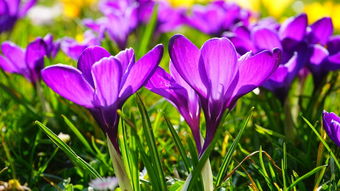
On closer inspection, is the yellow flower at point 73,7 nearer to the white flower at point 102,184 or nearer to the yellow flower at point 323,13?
the yellow flower at point 323,13

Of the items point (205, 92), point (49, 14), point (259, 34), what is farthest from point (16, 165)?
point (49, 14)

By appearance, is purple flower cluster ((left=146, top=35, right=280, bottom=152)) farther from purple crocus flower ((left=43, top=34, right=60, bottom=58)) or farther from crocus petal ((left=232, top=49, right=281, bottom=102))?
purple crocus flower ((left=43, top=34, right=60, bottom=58))

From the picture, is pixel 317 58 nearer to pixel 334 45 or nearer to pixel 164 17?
pixel 334 45

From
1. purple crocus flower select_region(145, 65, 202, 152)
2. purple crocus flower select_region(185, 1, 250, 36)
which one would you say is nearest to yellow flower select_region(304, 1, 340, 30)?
purple crocus flower select_region(185, 1, 250, 36)

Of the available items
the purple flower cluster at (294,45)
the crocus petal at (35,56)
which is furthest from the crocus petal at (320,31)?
the crocus petal at (35,56)

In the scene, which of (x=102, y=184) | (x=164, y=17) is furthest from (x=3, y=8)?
(x=102, y=184)

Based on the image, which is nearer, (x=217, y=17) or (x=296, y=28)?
(x=296, y=28)

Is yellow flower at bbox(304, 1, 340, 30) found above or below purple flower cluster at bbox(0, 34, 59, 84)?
below
